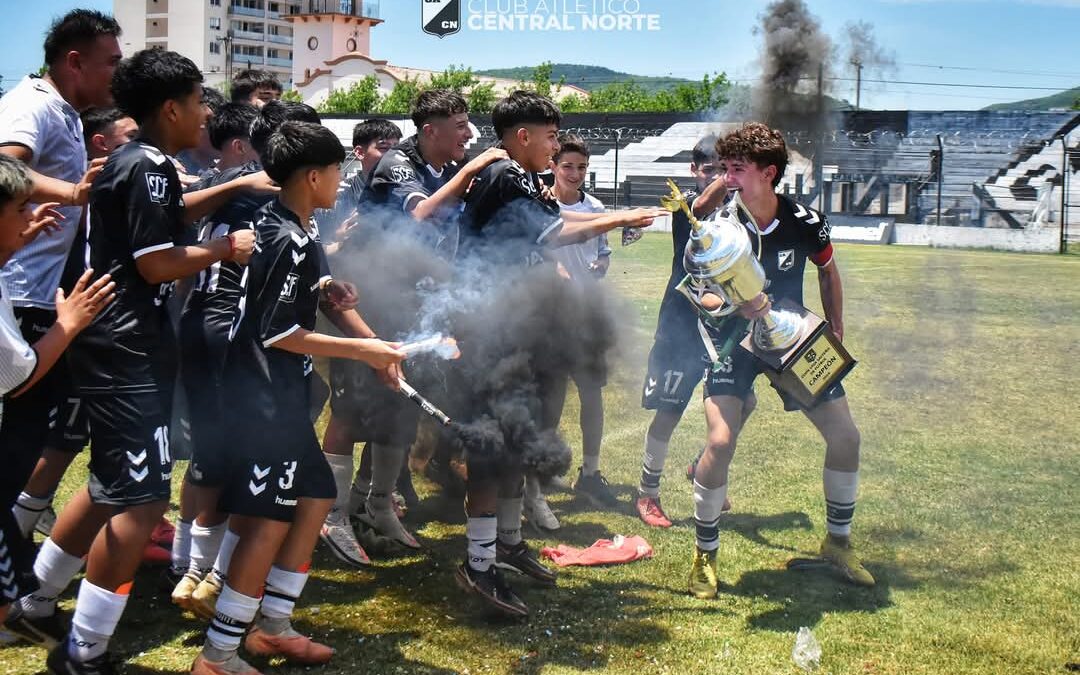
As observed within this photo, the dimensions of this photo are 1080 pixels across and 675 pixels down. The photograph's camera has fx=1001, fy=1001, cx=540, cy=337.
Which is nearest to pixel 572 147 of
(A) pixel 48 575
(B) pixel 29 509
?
(B) pixel 29 509

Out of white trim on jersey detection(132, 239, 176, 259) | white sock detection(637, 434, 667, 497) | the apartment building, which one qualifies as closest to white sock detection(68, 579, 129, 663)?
white trim on jersey detection(132, 239, 176, 259)

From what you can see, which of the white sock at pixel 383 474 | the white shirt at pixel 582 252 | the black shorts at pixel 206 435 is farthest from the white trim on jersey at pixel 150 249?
the white shirt at pixel 582 252

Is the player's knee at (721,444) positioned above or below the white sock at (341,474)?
above

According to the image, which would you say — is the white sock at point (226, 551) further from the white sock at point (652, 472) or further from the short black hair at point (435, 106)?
the white sock at point (652, 472)

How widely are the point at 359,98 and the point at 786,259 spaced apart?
2793 inches

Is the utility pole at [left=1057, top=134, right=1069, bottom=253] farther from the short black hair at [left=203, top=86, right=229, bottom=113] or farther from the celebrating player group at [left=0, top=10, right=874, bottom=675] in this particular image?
the short black hair at [left=203, top=86, right=229, bottom=113]

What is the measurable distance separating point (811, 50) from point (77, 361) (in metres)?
7.55

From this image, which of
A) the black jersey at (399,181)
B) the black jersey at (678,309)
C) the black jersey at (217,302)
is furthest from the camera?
the black jersey at (678,309)

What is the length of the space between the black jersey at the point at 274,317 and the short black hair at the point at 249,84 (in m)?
3.48

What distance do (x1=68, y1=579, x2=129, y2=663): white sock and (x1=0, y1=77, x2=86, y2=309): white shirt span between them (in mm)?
1275

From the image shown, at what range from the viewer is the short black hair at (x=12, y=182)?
329cm

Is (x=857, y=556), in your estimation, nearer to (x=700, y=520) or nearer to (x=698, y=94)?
(x=700, y=520)

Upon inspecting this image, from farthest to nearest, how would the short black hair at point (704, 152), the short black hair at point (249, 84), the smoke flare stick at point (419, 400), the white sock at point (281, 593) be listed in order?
the short black hair at point (249, 84), the short black hair at point (704, 152), the smoke flare stick at point (419, 400), the white sock at point (281, 593)

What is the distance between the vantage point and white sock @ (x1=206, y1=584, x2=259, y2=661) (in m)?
3.70
